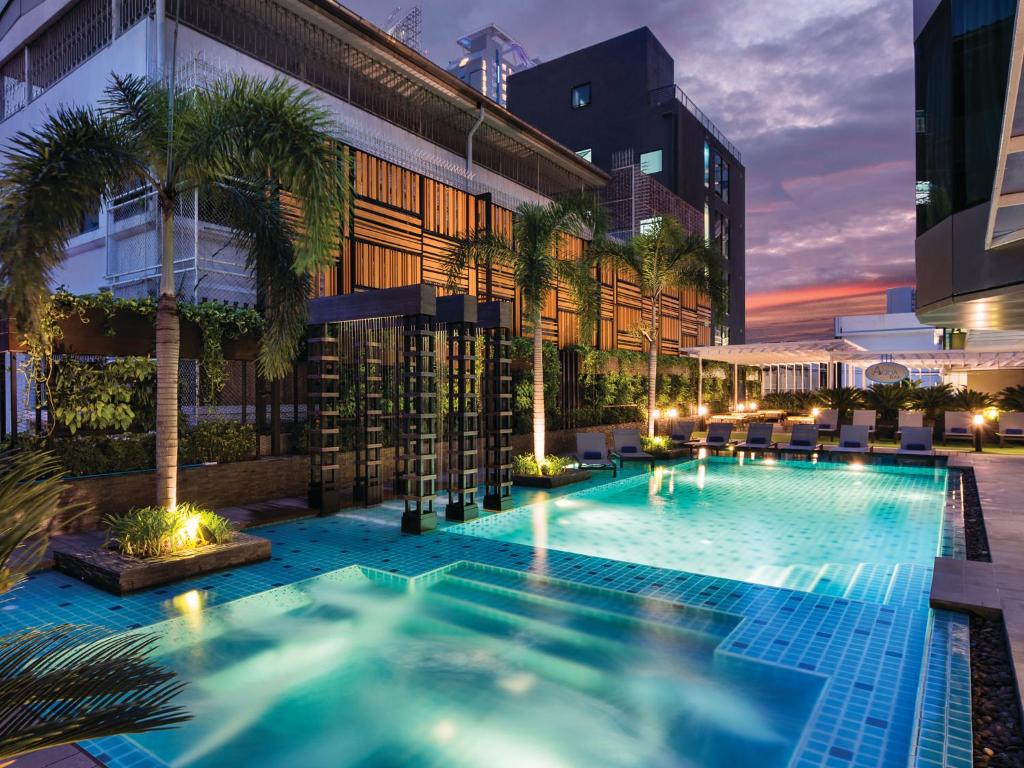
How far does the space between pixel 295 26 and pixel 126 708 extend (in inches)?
574

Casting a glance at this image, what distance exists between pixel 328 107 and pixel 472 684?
1119cm

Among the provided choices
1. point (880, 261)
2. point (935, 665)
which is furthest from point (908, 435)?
point (880, 261)

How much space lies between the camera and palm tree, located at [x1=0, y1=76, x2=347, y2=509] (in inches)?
218

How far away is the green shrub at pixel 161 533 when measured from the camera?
242 inches

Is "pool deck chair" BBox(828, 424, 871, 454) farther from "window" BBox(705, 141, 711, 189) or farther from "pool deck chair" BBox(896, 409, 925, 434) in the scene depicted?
"window" BBox(705, 141, 711, 189)

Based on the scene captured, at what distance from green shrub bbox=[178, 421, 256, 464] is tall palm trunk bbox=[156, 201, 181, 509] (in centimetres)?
277

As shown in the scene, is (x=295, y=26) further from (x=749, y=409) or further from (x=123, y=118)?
(x=749, y=409)

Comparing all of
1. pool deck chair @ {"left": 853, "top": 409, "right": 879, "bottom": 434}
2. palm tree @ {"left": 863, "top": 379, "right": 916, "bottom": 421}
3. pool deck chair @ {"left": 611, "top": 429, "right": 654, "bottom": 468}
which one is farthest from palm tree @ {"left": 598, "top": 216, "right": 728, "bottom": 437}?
palm tree @ {"left": 863, "top": 379, "right": 916, "bottom": 421}

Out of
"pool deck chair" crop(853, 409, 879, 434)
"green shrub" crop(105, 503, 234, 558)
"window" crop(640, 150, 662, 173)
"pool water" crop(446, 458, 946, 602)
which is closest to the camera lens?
"green shrub" crop(105, 503, 234, 558)

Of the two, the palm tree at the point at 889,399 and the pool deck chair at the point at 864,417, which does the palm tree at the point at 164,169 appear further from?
the palm tree at the point at 889,399

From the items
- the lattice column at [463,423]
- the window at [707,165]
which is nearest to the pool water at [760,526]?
the lattice column at [463,423]

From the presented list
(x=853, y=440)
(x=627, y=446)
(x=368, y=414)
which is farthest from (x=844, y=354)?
(x=368, y=414)

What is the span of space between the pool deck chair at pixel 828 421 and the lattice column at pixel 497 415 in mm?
13219

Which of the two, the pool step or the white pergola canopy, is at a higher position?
the white pergola canopy
